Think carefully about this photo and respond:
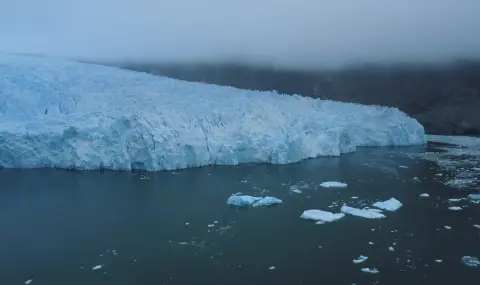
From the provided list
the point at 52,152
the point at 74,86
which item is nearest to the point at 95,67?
the point at 74,86

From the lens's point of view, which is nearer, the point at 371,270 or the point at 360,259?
the point at 371,270

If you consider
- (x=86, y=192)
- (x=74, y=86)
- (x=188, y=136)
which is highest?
(x=74, y=86)

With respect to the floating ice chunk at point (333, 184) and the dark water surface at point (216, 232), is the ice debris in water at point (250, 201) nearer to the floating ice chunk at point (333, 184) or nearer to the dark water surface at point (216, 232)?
the dark water surface at point (216, 232)

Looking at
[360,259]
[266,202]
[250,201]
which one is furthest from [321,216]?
[360,259]

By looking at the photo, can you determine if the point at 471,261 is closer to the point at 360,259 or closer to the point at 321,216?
the point at 360,259

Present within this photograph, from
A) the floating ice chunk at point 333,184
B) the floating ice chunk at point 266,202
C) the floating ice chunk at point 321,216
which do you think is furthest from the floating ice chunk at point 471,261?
the floating ice chunk at point 333,184

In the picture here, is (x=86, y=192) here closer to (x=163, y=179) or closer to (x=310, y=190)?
(x=163, y=179)
